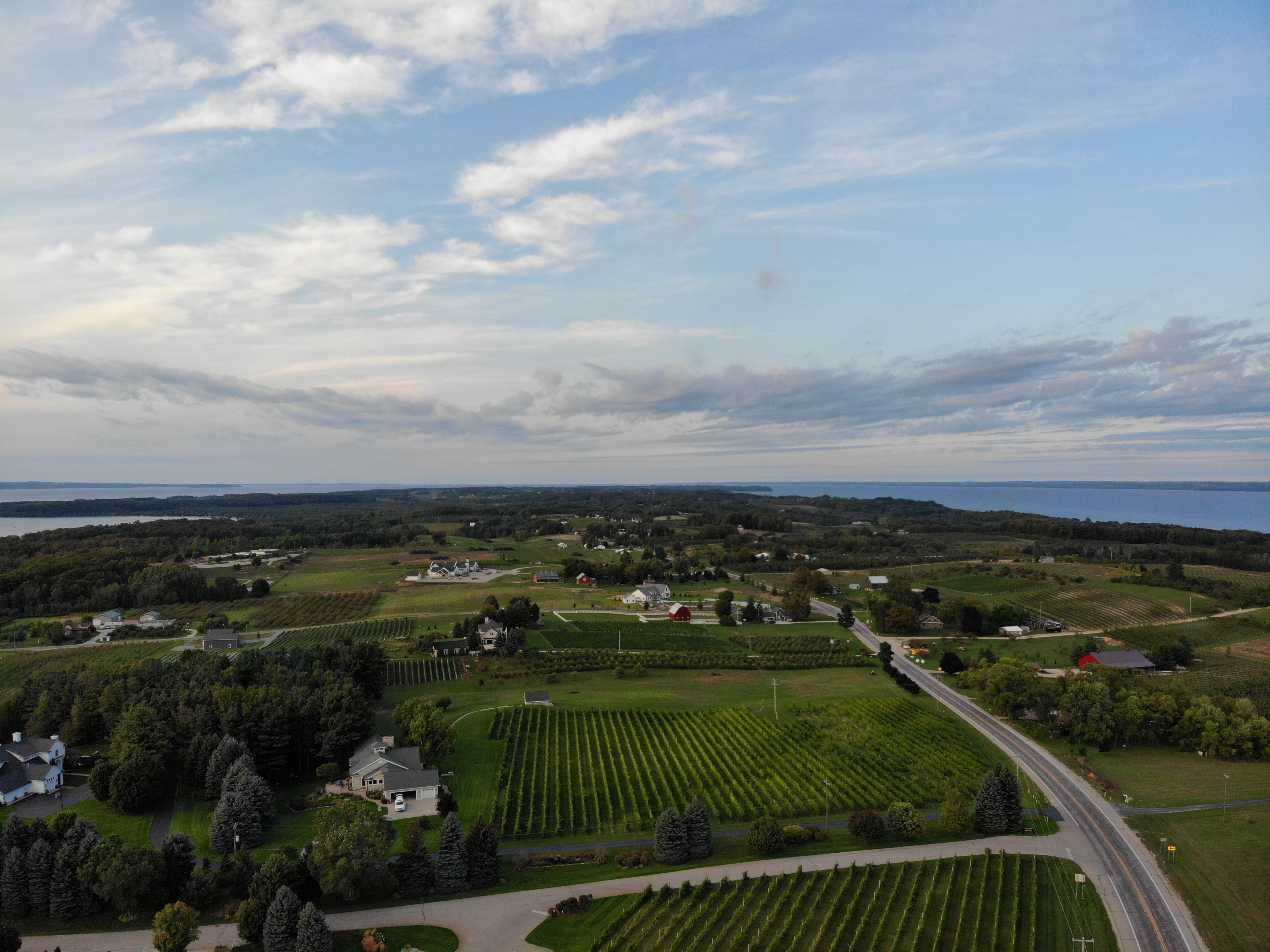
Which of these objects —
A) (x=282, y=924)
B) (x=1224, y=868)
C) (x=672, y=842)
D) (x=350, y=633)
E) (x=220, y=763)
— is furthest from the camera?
(x=350, y=633)

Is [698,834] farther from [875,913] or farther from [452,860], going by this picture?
[452,860]

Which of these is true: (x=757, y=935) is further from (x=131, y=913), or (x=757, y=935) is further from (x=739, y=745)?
(x=131, y=913)

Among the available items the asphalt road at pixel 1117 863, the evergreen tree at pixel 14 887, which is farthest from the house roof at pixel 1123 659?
the evergreen tree at pixel 14 887

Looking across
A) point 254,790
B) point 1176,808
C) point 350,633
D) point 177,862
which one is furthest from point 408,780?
point 1176,808

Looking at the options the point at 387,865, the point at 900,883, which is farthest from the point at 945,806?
the point at 387,865

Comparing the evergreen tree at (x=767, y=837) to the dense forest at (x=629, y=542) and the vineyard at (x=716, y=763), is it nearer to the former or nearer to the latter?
the vineyard at (x=716, y=763)

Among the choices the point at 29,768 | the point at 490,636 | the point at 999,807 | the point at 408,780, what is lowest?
the point at 29,768

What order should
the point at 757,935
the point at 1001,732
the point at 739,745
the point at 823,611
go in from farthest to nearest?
the point at 823,611, the point at 1001,732, the point at 739,745, the point at 757,935

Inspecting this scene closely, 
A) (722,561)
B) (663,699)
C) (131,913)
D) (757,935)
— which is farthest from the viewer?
(722,561)
